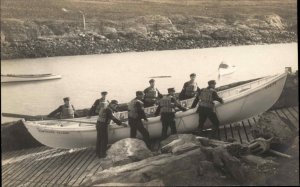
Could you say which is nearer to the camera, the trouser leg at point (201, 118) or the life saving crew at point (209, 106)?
the life saving crew at point (209, 106)

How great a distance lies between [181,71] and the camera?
38500mm

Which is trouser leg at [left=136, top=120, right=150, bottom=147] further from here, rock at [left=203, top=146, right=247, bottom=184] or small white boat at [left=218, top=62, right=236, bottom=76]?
small white boat at [left=218, top=62, right=236, bottom=76]

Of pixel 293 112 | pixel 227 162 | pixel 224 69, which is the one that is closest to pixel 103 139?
pixel 227 162

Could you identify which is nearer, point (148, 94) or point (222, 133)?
point (222, 133)

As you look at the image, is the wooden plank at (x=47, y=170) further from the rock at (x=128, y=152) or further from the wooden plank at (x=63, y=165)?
the rock at (x=128, y=152)

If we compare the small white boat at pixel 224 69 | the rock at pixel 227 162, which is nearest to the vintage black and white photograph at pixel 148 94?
the rock at pixel 227 162

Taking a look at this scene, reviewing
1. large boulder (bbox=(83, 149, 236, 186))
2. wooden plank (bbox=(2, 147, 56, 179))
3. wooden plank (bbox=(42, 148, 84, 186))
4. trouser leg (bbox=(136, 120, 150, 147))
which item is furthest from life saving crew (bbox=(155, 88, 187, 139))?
wooden plank (bbox=(2, 147, 56, 179))

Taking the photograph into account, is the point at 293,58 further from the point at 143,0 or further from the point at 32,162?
the point at 32,162

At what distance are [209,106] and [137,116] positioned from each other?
5.63 ft

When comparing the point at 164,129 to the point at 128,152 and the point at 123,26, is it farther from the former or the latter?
the point at 123,26

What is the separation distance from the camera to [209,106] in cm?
899

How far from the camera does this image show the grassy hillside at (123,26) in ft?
168

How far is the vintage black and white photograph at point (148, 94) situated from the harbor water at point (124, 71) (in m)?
0.15

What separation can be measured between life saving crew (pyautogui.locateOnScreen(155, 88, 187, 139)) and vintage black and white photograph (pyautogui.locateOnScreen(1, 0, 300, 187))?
0.03 m
